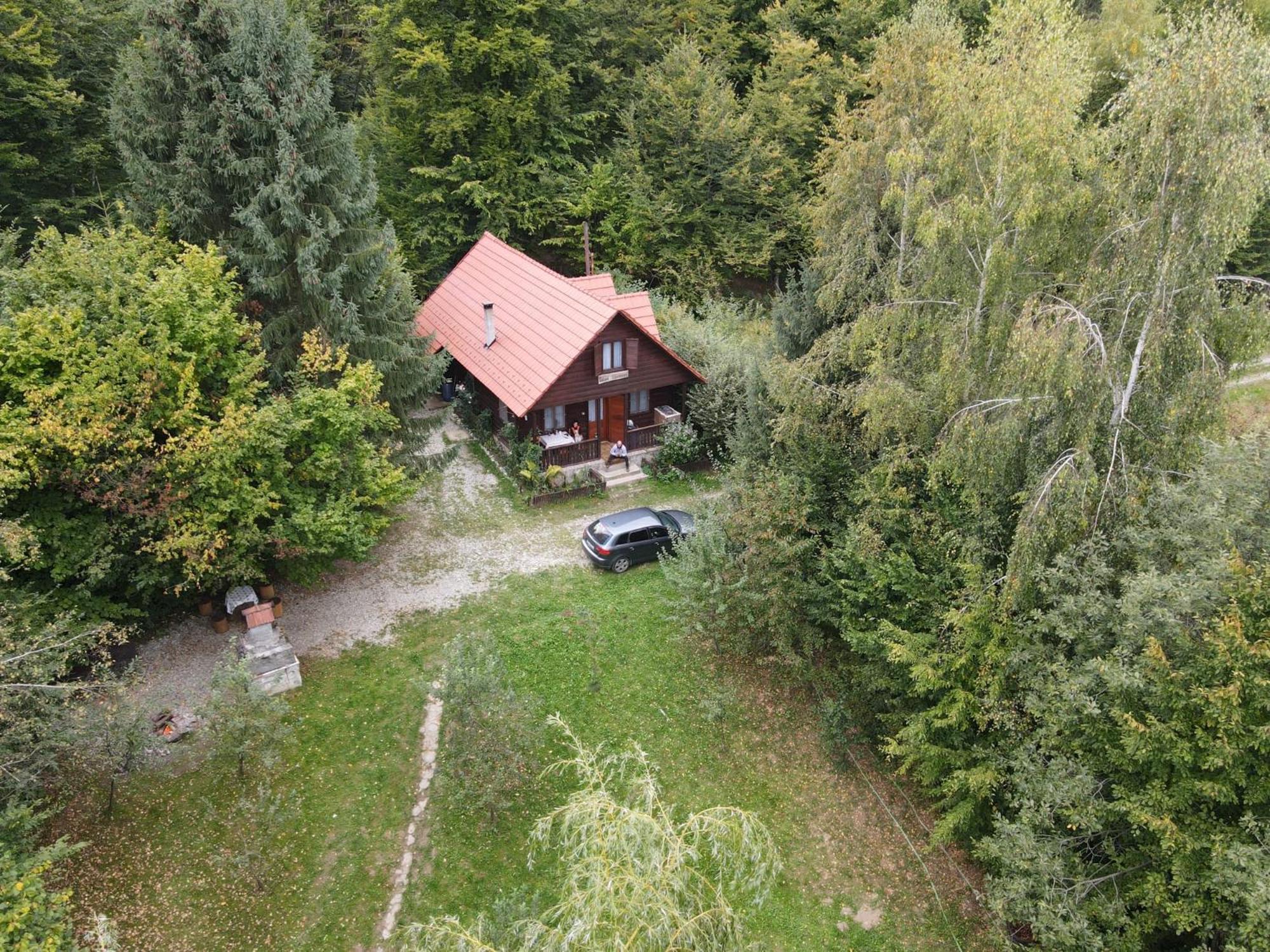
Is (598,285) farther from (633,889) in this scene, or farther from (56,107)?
(633,889)

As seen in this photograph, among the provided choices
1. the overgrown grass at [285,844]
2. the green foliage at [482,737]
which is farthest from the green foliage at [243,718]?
the green foliage at [482,737]

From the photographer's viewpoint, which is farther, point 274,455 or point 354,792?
point 274,455

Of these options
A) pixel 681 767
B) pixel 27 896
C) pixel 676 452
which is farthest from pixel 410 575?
pixel 27 896

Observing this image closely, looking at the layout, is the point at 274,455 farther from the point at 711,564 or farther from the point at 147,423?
the point at 711,564

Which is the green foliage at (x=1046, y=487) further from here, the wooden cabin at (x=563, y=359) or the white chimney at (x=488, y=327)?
the white chimney at (x=488, y=327)

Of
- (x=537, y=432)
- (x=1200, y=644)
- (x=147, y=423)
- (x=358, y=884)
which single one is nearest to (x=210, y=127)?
(x=147, y=423)

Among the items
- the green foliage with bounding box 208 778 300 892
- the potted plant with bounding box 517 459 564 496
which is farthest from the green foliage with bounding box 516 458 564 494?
the green foliage with bounding box 208 778 300 892
